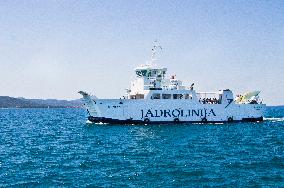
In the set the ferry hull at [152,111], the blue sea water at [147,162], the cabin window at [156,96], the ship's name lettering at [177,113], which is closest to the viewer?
the blue sea water at [147,162]

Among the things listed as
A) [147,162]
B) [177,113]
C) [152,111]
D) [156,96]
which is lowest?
[147,162]

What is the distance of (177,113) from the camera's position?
1987 inches

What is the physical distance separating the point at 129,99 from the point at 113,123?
3.77 m

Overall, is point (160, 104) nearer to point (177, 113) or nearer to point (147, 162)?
point (177, 113)

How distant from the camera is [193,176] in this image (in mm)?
19297

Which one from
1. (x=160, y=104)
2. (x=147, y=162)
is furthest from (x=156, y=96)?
(x=147, y=162)

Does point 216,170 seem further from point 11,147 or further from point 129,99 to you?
point 129,99

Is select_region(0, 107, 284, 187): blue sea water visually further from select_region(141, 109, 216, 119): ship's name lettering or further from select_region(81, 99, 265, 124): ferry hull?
select_region(141, 109, 216, 119): ship's name lettering

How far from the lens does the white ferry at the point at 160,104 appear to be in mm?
48781

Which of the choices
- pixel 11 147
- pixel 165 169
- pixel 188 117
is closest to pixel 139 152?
pixel 165 169

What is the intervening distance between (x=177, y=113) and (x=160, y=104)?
2.74 meters

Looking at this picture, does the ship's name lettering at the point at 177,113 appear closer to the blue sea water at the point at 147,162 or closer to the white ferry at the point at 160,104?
the white ferry at the point at 160,104

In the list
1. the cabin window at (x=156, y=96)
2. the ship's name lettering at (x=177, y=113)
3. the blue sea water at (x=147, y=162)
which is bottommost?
the blue sea water at (x=147, y=162)

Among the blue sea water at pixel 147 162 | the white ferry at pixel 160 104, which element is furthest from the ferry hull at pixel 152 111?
the blue sea water at pixel 147 162
